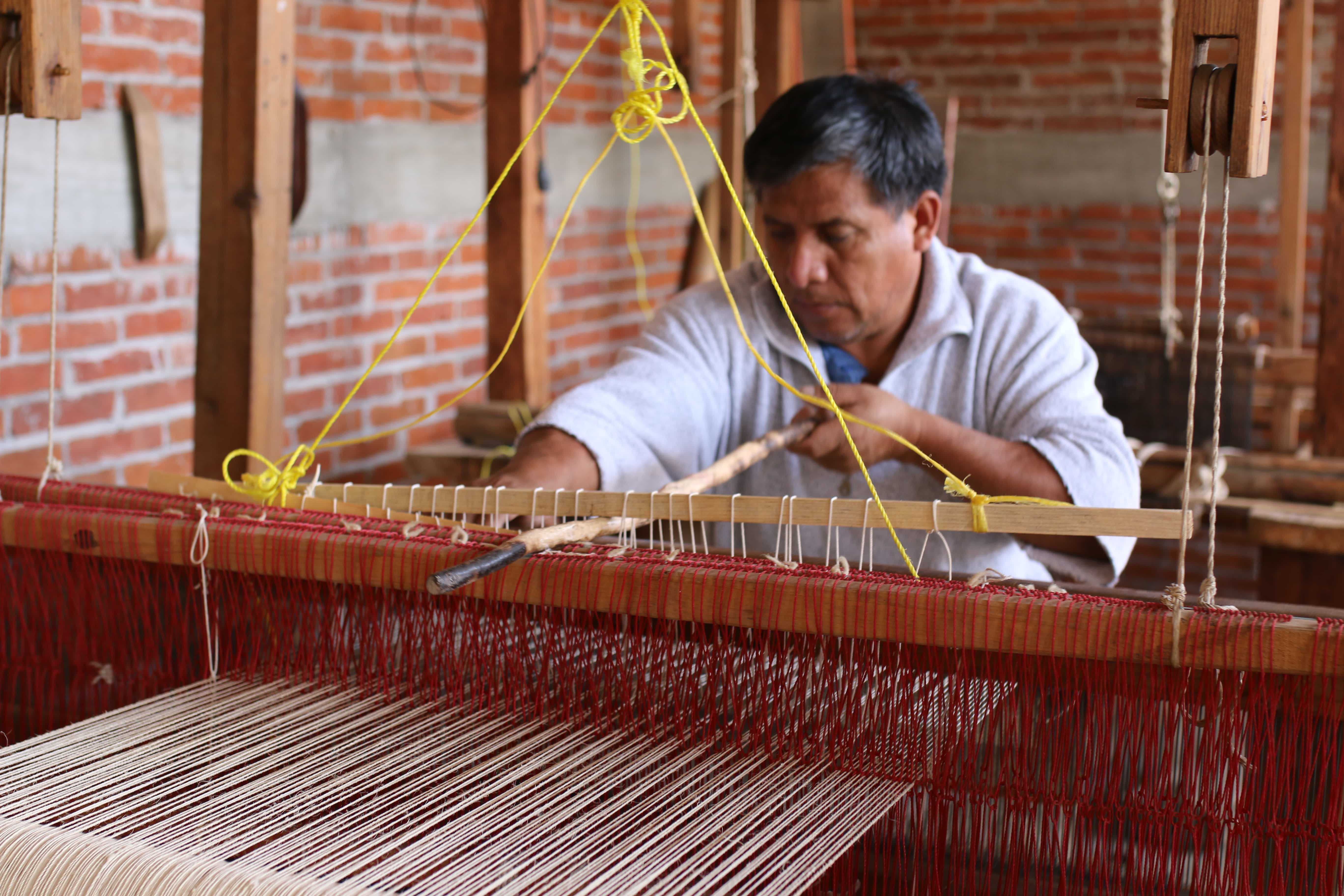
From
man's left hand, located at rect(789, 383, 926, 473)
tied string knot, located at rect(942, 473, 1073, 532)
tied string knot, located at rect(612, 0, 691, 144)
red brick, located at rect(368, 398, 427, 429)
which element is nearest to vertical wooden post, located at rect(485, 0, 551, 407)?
red brick, located at rect(368, 398, 427, 429)

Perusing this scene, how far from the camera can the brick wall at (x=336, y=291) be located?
2.51 m

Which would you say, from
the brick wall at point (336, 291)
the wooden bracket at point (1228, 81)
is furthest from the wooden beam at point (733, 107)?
the wooden bracket at point (1228, 81)

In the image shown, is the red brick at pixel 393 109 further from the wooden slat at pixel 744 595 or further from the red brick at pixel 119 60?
the wooden slat at pixel 744 595

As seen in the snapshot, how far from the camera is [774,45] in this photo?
3.17 metres

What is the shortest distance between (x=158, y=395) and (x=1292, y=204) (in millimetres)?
2926

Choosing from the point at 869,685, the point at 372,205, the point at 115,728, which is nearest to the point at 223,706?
the point at 115,728

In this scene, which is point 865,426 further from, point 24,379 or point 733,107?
point 733,107

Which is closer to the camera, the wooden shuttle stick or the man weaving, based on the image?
the wooden shuttle stick

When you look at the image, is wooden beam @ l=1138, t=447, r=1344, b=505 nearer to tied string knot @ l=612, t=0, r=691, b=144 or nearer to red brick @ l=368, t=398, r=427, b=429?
tied string knot @ l=612, t=0, r=691, b=144

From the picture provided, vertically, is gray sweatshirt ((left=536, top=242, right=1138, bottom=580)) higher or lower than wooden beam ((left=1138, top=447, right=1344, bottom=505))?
higher

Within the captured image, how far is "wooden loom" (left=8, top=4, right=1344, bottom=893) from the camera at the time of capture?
0.93m

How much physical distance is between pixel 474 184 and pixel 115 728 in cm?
271

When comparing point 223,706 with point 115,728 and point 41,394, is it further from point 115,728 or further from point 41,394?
point 41,394

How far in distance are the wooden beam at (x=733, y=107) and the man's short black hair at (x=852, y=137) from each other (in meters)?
1.28
